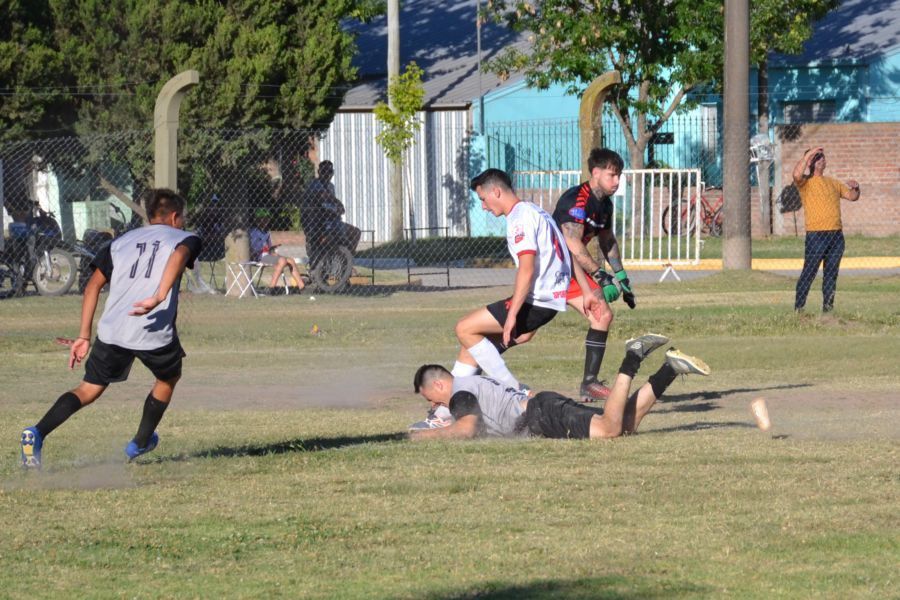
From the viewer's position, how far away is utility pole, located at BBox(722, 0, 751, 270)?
20359 millimetres

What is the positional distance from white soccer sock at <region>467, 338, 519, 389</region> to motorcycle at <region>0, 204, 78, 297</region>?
11766mm

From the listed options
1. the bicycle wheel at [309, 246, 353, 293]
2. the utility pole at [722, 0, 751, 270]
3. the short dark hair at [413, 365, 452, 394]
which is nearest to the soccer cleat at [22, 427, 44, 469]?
the short dark hair at [413, 365, 452, 394]

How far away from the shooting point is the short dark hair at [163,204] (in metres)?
7.98

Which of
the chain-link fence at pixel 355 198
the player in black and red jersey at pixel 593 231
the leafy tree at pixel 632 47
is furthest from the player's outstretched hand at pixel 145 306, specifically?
the leafy tree at pixel 632 47

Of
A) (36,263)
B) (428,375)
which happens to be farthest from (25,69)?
(428,375)

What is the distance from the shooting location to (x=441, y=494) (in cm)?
705

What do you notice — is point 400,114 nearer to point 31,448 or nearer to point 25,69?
point 25,69

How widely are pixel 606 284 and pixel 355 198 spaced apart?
895 inches

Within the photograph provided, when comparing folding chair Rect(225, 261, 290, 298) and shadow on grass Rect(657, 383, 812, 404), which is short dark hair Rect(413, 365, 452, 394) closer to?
shadow on grass Rect(657, 383, 812, 404)

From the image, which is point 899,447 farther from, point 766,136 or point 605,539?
point 766,136

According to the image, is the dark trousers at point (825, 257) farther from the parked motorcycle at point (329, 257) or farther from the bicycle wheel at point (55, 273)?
the bicycle wheel at point (55, 273)

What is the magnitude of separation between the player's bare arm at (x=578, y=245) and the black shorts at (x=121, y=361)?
3603mm

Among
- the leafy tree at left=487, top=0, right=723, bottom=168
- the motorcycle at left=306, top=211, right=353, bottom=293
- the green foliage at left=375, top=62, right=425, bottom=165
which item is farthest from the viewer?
the green foliage at left=375, top=62, right=425, bottom=165

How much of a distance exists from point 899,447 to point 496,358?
2.42 m
